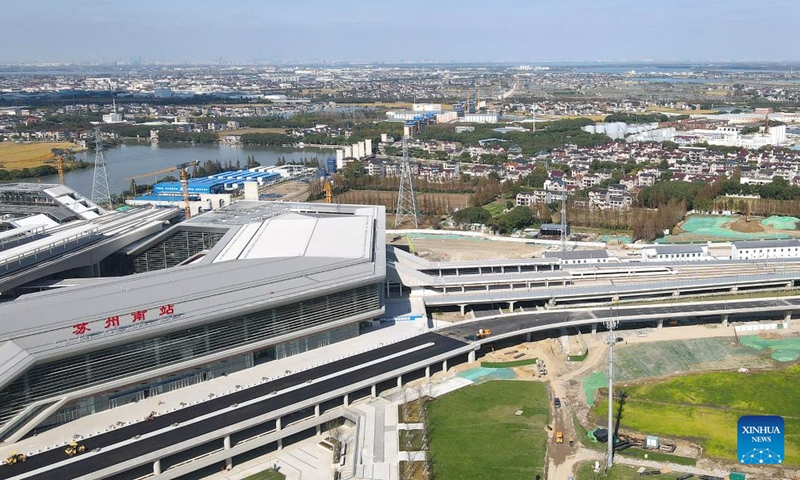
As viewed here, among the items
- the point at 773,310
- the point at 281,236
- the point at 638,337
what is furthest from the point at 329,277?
the point at 773,310

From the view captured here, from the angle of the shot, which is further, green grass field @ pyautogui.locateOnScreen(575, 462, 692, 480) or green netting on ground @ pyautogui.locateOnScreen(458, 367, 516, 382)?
green netting on ground @ pyautogui.locateOnScreen(458, 367, 516, 382)

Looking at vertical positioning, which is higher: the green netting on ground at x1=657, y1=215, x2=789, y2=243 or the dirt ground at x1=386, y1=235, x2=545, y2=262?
the dirt ground at x1=386, y1=235, x2=545, y2=262

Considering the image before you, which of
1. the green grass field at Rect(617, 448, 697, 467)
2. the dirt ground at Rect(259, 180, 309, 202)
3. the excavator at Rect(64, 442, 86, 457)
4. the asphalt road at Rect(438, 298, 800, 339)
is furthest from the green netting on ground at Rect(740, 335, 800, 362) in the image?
→ the dirt ground at Rect(259, 180, 309, 202)

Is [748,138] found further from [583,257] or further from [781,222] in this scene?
[583,257]

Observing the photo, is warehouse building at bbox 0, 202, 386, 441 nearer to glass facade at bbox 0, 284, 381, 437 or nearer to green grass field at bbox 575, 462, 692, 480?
glass facade at bbox 0, 284, 381, 437

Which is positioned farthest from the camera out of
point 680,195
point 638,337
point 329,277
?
point 680,195

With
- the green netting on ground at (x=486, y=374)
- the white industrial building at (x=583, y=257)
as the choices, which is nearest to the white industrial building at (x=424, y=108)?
the white industrial building at (x=583, y=257)

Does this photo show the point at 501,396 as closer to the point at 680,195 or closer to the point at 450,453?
the point at 450,453
